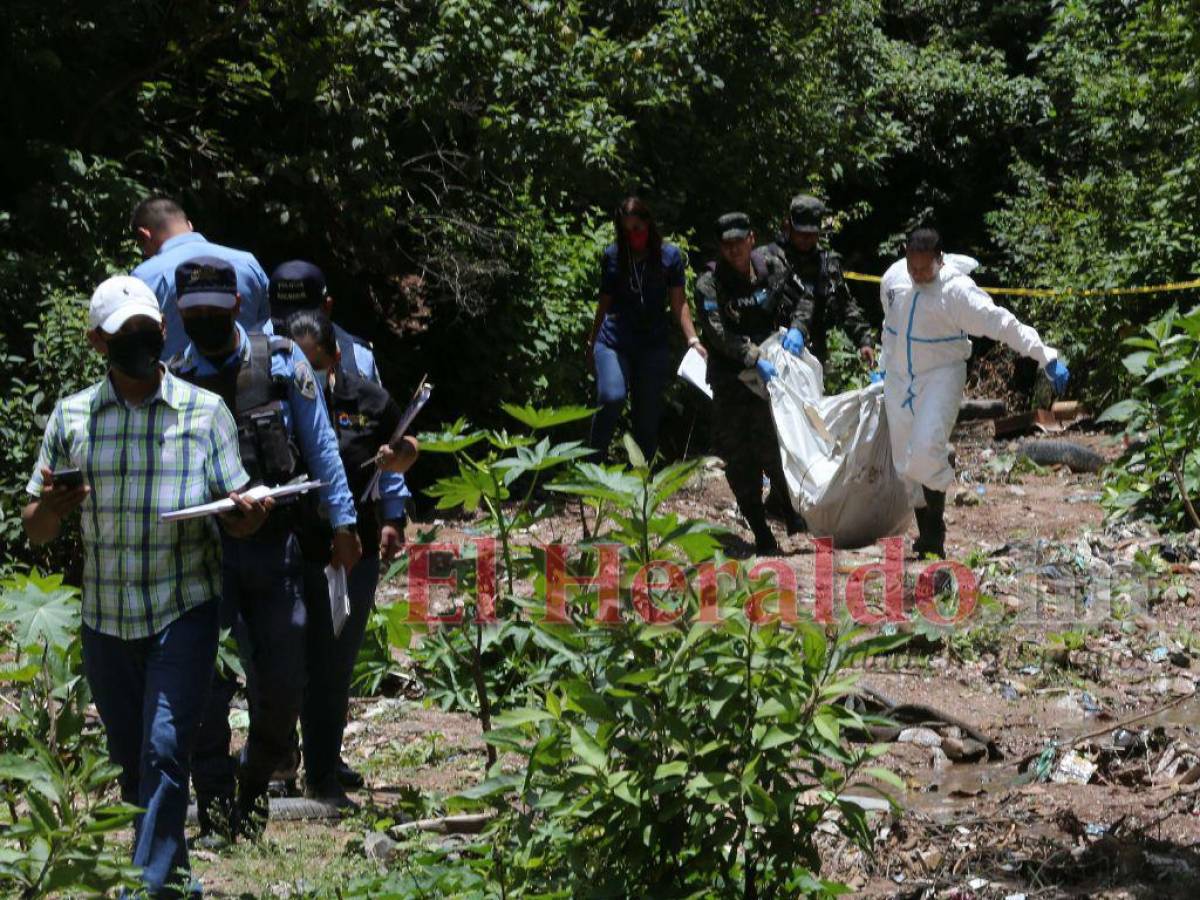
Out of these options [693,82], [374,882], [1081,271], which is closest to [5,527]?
[374,882]

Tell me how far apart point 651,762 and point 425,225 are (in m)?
7.90

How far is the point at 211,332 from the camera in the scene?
4.54 metres

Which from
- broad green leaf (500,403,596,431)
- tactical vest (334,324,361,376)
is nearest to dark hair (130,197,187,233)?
tactical vest (334,324,361,376)

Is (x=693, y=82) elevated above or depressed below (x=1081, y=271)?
above

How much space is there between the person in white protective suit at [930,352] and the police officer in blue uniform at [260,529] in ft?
13.8

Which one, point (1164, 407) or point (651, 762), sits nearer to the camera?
point (651, 762)

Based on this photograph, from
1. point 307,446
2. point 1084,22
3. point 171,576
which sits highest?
point 1084,22

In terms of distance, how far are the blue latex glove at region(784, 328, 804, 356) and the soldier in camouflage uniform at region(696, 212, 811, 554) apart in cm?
3

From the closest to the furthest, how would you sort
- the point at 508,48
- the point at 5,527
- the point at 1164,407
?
the point at 5,527, the point at 1164,407, the point at 508,48

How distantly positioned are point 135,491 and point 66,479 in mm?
192

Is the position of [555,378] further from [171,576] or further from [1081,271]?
[171,576]

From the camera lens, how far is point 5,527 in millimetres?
8141

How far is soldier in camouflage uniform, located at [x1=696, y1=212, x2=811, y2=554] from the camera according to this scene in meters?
8.94

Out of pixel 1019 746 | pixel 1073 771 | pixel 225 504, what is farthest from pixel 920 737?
pixel 225 504
